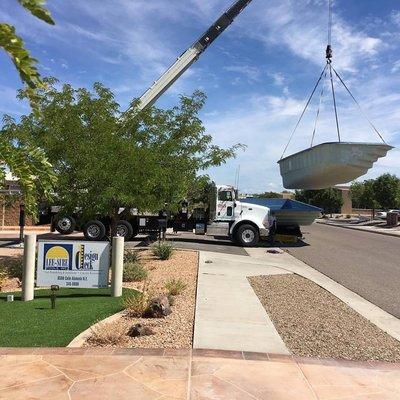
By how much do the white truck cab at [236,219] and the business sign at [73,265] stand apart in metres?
12.4

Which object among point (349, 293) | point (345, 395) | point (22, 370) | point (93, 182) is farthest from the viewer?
point (93, 182)

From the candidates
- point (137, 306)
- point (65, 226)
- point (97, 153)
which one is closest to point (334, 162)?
point (65, 226)

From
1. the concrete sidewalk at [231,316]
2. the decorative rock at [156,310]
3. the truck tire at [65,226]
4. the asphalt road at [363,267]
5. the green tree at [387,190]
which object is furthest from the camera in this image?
the green tree at [387,190]

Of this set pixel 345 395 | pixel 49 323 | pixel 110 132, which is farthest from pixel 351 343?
pixel 110 132

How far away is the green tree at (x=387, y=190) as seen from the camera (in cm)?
6022

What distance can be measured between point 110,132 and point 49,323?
7274 mm

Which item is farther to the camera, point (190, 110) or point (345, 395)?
point (190, 110)

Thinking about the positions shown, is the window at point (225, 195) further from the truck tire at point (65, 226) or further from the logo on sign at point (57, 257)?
the logo on sign at point (57, 257)

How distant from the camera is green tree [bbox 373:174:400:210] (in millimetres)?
60219

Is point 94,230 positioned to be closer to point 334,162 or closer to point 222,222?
point 222,222

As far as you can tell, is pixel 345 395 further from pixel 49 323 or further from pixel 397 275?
pixel 397 275

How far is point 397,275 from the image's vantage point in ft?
48.1

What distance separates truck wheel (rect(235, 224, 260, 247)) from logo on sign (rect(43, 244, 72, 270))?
12.7 meters

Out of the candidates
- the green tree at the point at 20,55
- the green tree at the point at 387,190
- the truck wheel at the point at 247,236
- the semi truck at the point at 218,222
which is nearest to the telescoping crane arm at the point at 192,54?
the semi truck at the point at 218,222
